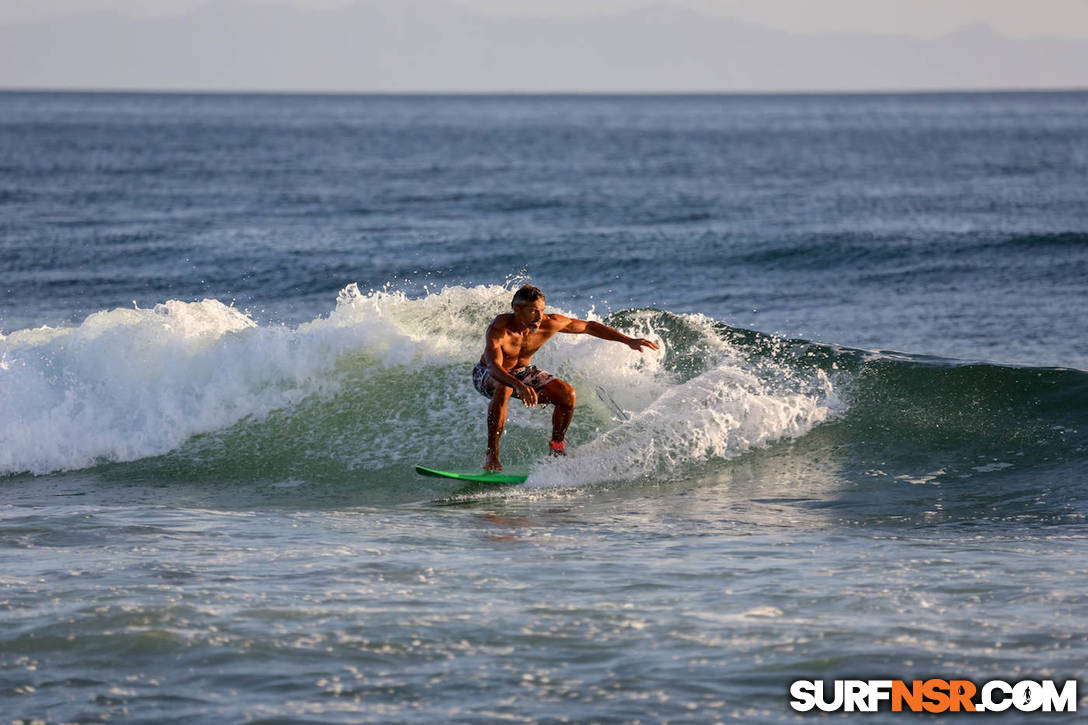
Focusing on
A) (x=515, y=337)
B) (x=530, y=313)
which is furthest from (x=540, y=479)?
(x=530, y=313)

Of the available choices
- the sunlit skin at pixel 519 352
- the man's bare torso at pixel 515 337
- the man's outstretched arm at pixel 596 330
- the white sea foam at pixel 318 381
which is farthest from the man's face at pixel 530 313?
the white sea foam at pixel 318 381

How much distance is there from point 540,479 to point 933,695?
4.49 metres

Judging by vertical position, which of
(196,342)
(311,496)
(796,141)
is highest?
(796,141)

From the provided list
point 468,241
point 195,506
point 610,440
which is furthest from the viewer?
point 468,241

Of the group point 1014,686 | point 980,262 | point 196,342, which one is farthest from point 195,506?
point 980,262

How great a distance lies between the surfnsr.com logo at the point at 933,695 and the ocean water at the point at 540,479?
0.09 meters

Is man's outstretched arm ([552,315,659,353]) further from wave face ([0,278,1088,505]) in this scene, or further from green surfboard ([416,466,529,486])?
green surfboard ([416,466,529,486])

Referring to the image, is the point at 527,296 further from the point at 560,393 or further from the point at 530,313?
the point at 560,393

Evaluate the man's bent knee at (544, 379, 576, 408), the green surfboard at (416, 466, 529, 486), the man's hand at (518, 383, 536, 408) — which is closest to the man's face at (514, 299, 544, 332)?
the man's hand at (518, 383, 536, 408)

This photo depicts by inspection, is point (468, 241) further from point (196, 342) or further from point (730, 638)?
point (730, 638)

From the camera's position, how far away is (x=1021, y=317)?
1600 centimetres

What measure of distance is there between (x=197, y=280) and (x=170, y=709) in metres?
16.3

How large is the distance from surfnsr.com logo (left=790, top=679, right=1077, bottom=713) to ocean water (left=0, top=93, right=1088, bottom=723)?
3.5 inches

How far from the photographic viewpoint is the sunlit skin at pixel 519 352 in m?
8.59
